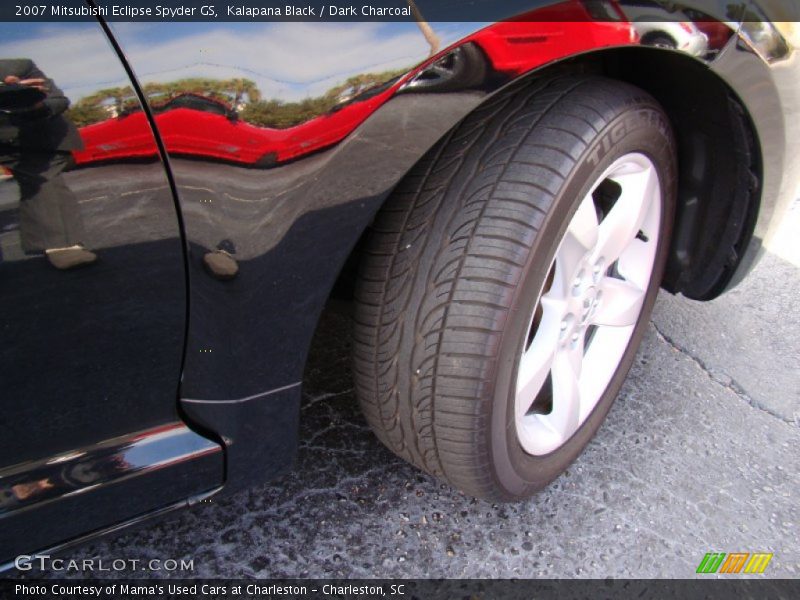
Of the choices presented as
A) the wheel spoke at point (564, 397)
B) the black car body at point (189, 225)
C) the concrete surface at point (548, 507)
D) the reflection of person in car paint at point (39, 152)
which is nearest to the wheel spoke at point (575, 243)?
Result: the wheel spoke at point (564, 397)

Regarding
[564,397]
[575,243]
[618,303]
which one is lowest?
[564,397]

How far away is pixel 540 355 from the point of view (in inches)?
62.6

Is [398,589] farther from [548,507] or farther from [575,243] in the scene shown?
[575,243]

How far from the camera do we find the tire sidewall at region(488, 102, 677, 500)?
133cm

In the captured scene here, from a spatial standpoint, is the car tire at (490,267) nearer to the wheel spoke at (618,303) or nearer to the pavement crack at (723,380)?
the wheel spoke at (618,303)

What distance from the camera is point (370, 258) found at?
1397 millimetres

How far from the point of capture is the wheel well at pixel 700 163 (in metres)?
1.60

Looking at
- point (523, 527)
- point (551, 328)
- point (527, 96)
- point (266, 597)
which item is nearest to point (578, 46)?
point (527, 96)

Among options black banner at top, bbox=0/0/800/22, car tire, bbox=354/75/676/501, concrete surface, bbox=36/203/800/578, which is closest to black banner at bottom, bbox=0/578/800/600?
concrete surface, bbox=36/203/800/578

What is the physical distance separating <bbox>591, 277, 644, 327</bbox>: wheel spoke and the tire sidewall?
0.15 meters

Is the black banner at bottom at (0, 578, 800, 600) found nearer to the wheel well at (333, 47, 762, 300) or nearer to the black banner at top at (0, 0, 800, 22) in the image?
the wheel well at (333, 47, 762, 300)

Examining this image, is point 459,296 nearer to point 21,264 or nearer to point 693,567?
point 21,264

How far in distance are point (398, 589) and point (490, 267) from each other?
2.41ft

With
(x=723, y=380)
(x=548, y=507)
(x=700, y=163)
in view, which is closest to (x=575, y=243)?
(x=700, y=163)
